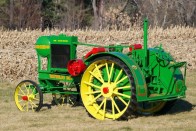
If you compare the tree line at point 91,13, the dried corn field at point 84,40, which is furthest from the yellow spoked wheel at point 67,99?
the tree line at point 91,13

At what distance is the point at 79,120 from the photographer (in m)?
8.97

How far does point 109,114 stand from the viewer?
29.1 feet

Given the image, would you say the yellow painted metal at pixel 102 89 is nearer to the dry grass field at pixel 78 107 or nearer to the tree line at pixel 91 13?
the dry grass field at pixel 78 107

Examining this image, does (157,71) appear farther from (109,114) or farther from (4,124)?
(4,124)

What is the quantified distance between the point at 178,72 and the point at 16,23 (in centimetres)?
3176

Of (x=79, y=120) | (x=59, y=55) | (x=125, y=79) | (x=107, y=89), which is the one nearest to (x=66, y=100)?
(x=59, y=55)

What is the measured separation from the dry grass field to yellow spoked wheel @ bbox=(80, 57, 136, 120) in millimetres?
209

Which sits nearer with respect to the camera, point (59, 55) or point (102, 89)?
point (102, 89)

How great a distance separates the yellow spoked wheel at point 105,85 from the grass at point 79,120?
0.68ft

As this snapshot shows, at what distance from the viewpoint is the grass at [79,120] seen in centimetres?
827

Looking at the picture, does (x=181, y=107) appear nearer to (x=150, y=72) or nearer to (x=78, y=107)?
(x=150, y=72)

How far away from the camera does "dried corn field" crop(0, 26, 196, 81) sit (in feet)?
47.9

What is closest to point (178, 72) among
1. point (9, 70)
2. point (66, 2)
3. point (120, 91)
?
point (120, 91)

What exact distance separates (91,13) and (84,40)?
2754cm
